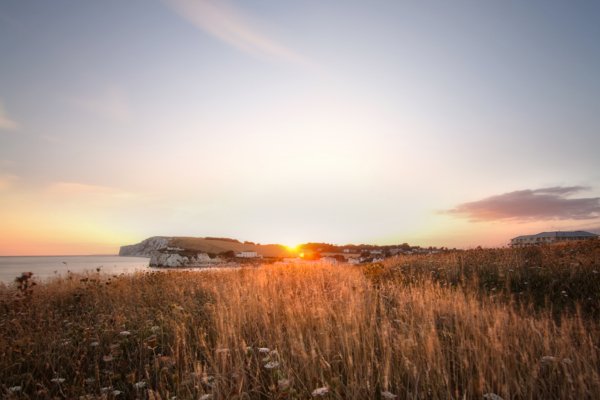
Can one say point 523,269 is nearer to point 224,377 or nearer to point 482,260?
point 482,260

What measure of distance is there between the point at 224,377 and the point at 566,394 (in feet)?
13.4

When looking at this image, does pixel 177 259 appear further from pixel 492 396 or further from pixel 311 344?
pixel 492 396

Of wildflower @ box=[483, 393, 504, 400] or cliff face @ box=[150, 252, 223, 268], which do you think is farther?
cliff face @ box=[150, 252, 223, 268]

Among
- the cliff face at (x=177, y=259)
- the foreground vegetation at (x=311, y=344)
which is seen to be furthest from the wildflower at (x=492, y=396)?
the cliff face at (x=177, y=259)

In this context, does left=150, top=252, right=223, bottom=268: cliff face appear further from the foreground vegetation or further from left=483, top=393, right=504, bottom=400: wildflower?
left=483, top=393, right=504, bottom=400: wildflower

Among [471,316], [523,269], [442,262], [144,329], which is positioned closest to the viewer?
[471,316]

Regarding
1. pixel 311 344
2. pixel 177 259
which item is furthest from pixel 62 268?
pixel 311 344

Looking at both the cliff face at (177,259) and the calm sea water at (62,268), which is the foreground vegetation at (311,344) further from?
the cliff face at (177,259)

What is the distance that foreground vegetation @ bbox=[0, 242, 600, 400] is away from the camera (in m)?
3.86

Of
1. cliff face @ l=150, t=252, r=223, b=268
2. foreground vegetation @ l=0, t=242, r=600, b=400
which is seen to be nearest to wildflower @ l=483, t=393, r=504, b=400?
foreground vegetation @ l=0, t=242, r=600, b=400

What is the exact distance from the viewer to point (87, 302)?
10320mm

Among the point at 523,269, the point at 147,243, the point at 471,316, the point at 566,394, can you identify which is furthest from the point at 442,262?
the point at 147,243

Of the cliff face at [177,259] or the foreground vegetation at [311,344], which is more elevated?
the foreground vegetation at [311,344]

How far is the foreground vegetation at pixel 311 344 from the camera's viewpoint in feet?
12.6
